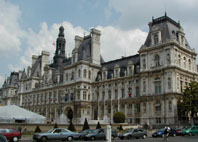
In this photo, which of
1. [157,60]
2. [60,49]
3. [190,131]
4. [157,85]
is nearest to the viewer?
[190,131]

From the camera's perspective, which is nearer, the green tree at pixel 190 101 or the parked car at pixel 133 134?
the parked car at pixel 133 134

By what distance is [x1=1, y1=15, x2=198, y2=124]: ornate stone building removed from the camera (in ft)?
165

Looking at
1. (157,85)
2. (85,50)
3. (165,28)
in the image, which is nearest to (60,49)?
(85,50)

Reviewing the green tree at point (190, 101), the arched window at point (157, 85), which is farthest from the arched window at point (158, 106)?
the green tree at point (190, 101)

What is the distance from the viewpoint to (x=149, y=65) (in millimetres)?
53719

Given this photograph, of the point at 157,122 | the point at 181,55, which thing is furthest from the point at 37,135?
the point at 181,55

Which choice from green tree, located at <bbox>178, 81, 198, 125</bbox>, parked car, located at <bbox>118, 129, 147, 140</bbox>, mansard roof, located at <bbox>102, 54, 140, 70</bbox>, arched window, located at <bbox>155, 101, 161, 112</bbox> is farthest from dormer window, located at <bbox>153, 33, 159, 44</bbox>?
parked car, located at <bbox>118, 129, 147, 140</bbox>

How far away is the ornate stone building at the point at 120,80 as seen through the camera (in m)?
50.2

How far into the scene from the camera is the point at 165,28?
179ft

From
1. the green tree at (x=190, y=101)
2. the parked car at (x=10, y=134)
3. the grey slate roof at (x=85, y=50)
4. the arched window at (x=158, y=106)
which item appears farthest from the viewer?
the grey slate roof at (x=85, y=50)

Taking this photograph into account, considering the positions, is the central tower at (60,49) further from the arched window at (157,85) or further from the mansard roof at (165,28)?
the arched window at (157,85)

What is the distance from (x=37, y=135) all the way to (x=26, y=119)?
64.7ft

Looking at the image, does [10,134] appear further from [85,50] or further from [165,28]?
[85,50]

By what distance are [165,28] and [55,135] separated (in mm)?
37558
